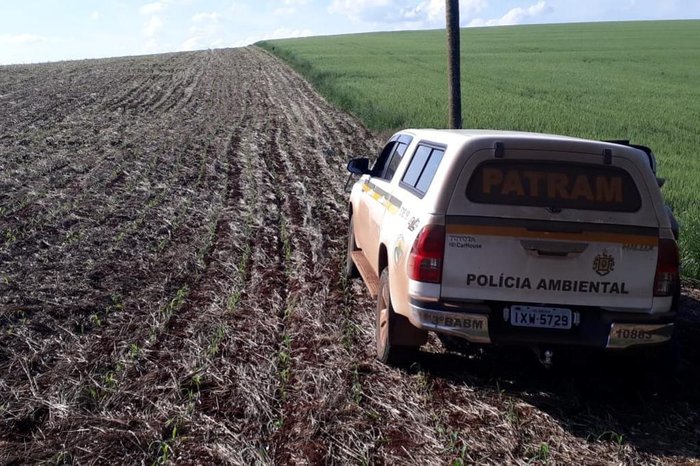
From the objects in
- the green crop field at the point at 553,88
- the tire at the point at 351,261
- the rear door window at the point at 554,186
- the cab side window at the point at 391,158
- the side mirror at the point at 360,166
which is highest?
the rear door window at the point at 554,186

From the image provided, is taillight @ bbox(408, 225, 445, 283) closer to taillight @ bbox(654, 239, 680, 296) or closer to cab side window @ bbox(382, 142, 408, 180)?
taillight @ bbox(654, 239, 680, 296)

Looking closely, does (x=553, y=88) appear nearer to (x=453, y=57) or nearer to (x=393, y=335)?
(x=453, y=57)

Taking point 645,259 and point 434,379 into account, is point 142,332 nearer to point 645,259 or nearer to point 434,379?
point 434,379

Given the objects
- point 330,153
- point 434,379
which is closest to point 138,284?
point 434,379

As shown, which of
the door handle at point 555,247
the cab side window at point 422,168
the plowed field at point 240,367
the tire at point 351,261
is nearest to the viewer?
the plowed field at point 240,367

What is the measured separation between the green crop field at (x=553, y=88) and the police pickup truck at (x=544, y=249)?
4.14 m

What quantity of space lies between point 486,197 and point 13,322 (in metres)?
3.80

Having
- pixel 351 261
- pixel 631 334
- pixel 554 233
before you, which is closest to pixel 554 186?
pixel 554 233

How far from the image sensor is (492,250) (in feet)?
15.9

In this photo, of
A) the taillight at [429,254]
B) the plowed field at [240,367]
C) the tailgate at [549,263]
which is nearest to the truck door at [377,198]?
the plowed field at [240,367]

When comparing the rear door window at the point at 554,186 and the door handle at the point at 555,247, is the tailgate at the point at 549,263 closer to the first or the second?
the door handle at the point at 555,247

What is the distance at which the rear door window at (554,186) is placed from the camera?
4887mm

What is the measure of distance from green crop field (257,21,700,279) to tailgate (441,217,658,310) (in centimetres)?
416

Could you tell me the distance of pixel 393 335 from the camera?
17.9 ft
